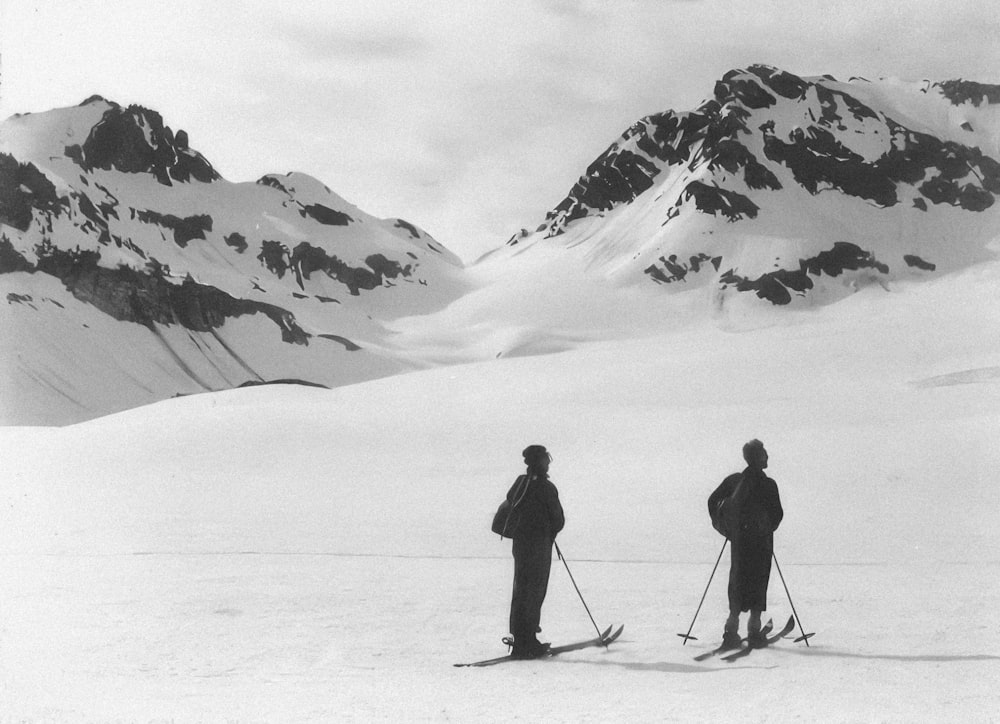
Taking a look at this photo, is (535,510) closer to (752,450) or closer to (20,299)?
(752,450)

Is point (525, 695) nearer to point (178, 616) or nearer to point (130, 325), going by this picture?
point (178, 616)

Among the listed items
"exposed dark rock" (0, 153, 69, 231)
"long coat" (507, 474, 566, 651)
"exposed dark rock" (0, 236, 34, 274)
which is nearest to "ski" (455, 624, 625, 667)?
"long coat" (507, 474, 566, 651)

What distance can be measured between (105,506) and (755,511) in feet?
47.4

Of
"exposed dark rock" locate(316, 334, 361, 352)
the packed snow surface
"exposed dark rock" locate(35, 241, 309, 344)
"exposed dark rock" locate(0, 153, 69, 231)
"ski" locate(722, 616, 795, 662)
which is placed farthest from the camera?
"exposed dark rock" locate(316, 334, 361, 352)

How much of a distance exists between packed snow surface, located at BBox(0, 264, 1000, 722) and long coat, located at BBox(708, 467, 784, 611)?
21.8 inches

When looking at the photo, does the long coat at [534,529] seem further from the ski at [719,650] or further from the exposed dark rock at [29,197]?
the exposed dark rock at [29,197]

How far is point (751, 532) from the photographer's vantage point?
8961 mm

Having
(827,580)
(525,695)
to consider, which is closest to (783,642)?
(525,695)

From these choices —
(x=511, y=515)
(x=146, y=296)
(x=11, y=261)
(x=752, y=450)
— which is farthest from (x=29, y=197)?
(x=752, y=450)

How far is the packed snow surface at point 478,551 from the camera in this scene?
740cm

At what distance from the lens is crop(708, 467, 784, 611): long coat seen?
891 cm

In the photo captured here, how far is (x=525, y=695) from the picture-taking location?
23.9 ft

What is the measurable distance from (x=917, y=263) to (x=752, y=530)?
18596 cm

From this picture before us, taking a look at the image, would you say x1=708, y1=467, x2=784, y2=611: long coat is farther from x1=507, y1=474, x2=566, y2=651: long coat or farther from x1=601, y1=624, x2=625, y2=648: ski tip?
x1=507, y1=474, x2=566, y2=651: long coat
